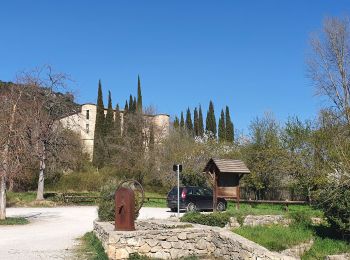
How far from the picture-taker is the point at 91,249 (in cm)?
1285

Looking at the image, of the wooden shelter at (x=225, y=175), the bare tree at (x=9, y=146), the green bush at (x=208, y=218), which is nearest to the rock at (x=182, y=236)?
the green bush at (x=208, y=218)

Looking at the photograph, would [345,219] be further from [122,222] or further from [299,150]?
[299,150]

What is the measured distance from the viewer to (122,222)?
467 inches

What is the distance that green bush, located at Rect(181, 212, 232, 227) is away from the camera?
15523mm

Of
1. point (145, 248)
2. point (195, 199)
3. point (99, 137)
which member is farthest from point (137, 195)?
point (99, 137)

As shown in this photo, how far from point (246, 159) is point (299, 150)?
5.65 m

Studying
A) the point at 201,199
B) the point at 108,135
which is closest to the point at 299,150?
the point at 201,199

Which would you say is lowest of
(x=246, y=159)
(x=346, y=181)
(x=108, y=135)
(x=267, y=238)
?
(x=267, y=238)

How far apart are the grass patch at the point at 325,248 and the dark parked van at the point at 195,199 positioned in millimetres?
13787

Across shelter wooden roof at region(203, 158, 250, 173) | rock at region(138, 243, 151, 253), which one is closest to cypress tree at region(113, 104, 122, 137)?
shelter wooden roof at region(203, 158, 250, 173)

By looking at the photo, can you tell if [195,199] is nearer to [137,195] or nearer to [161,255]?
[137,195]

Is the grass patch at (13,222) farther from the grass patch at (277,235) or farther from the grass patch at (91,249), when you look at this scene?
the grass patch at (277,235)

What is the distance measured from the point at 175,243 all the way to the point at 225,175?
13.5m

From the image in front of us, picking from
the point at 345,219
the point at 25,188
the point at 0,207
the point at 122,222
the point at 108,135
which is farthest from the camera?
the point at 108,135
